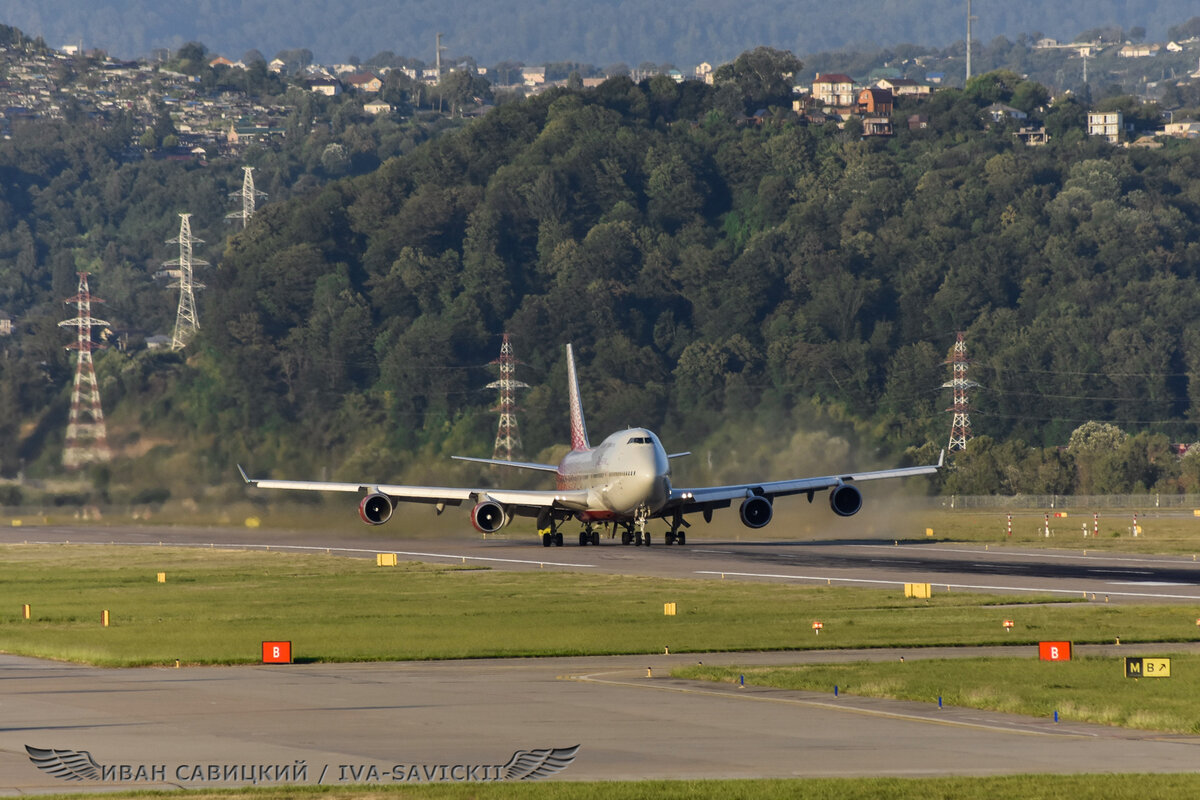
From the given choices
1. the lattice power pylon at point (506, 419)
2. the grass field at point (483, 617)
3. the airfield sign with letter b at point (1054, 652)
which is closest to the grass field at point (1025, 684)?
the airfield sign with letter b at point (1054, 652)

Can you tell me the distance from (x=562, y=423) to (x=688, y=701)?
14144cm

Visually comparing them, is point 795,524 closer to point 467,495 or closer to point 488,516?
point 467,495

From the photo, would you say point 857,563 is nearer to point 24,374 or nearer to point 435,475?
point 435,475

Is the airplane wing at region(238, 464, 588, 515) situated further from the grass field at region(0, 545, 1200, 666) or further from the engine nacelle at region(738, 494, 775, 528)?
the grass field at region(0, 545, 1200, 666)

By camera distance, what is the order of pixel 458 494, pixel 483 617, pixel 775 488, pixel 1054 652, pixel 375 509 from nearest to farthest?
pixel 1054 652, pixel 483 617, pixel 375 509, pixel 458 494, pixel 775 488

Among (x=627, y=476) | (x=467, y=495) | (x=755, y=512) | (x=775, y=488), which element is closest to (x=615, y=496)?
(x=627, y=476)

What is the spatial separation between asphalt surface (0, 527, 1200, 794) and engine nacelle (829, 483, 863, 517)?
39.7 metres

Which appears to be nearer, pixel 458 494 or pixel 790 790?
pixel 790 790

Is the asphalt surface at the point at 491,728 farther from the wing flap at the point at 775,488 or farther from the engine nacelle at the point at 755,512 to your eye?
the engine nacelle at the point at 755,512

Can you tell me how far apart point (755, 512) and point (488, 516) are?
1155cm

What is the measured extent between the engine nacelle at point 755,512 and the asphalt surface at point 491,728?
38879 mm

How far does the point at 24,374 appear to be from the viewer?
132875 millimetres

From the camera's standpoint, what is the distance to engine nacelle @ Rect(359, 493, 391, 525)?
265 ft

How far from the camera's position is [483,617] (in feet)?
169
